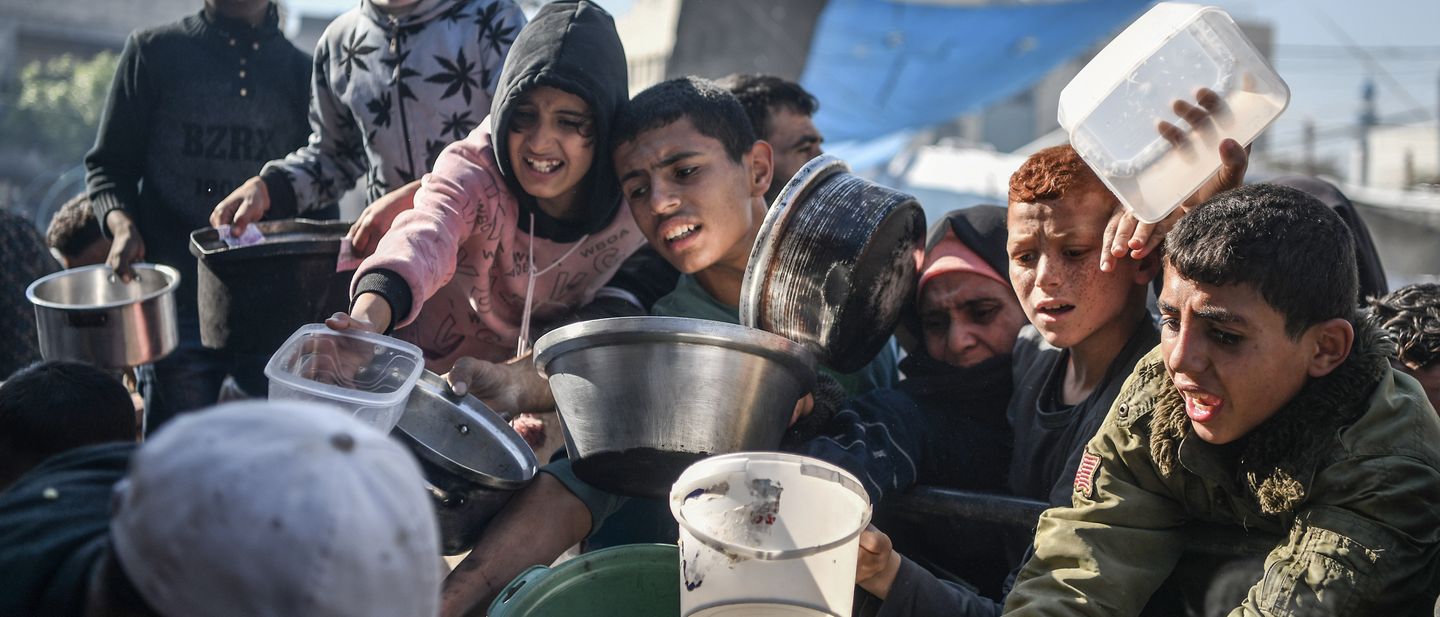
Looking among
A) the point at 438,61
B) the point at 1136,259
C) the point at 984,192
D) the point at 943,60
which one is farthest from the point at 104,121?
the point at 943,60

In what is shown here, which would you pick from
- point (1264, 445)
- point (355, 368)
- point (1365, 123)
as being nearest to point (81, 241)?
point (355, 368)

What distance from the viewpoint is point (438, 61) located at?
3719mm

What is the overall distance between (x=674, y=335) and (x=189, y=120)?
107 inches

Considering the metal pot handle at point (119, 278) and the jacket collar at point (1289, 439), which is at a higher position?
the jacket collar at point (1289, 439)

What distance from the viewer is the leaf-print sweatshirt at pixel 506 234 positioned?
3.06 m

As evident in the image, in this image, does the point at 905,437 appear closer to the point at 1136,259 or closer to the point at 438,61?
the point at 1136,259

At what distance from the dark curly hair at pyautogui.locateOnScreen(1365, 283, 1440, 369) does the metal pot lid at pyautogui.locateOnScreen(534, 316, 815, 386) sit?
1.54 m

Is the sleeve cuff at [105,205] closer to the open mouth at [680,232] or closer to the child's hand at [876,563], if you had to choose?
the open mouth at [680,232]

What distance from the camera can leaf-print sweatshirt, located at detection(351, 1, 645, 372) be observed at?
10.0ft

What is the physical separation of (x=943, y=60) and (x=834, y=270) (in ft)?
35.1

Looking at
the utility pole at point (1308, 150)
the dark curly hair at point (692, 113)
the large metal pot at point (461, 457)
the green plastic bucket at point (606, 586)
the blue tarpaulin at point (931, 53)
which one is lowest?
the utility pole at point (1308, 150)

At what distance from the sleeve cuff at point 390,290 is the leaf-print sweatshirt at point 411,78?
0.96m

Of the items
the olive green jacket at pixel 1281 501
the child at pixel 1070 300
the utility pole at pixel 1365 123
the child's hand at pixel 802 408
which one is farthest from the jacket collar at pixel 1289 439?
the utility pole at pixel 1365 123

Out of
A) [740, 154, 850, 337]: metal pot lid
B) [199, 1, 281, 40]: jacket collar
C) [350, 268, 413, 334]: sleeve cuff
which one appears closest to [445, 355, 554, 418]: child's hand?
[350, 268, 413, 334]: sleeve cuff
